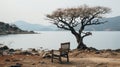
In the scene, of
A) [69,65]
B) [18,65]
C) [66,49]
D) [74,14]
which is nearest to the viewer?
[18,65]

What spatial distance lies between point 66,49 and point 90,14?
19.2m

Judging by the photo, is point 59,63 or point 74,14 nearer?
point 59,63

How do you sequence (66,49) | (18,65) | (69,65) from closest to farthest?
(18,65) < (69,65) < (66,49)

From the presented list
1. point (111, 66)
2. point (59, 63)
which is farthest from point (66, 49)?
point (111, 66)

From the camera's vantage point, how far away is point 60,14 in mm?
40969

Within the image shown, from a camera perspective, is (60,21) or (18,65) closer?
(18,65)

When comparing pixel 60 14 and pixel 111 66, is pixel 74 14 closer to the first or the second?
pixel 60 14

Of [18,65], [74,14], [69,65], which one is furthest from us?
[74,14]

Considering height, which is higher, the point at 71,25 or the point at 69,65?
the point at 71,25

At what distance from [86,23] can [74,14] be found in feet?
7.76

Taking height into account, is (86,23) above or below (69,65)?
above

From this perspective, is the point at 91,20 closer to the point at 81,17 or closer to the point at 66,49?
the point at 81,17

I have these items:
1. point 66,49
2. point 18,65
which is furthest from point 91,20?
point 18,65

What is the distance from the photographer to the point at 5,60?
22.6 meters
